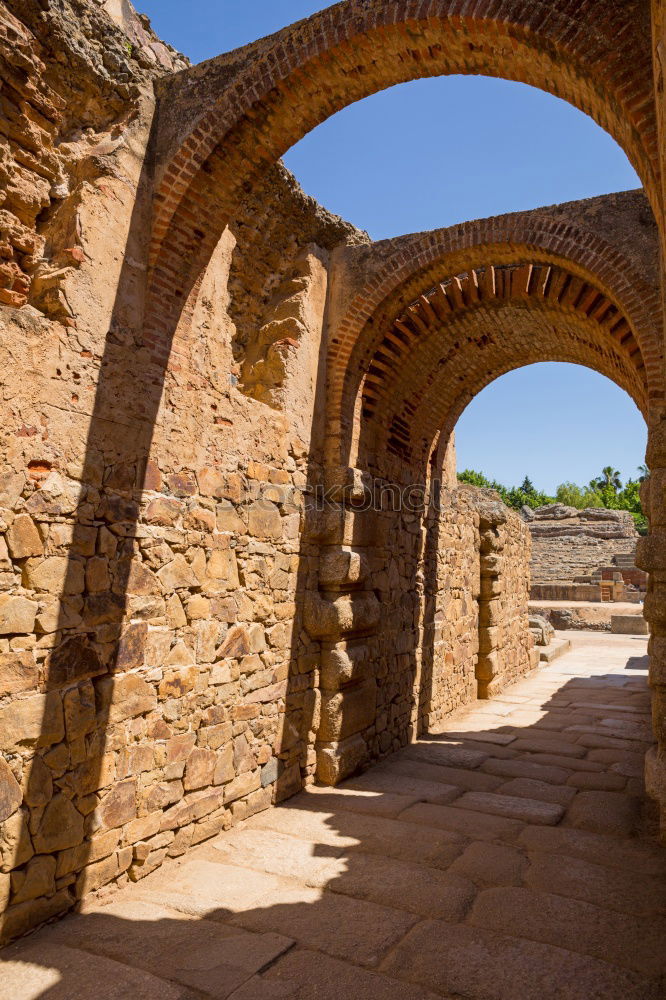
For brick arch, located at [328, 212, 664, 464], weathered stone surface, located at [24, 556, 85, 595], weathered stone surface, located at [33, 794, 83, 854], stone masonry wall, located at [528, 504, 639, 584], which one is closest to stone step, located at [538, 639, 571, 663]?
brick arch, located at [328, 212, 664, 464]

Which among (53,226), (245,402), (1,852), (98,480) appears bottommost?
(1,852)

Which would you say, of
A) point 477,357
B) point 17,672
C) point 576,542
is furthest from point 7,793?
point 576,542

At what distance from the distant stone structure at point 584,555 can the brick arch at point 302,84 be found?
20.5 metres

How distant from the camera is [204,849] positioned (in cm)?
364

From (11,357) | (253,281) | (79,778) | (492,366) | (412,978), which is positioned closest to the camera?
(412,978)

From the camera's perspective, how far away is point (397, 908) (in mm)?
3010

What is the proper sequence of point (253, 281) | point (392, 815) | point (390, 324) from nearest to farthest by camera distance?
point (392, 815) → point (253, 281) → point (390, 324)

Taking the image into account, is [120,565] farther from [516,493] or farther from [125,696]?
[516,493]

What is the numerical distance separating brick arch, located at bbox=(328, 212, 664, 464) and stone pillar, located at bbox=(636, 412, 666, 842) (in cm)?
143

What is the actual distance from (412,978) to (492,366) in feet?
19.0

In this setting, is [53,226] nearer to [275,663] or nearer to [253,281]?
[253,281]

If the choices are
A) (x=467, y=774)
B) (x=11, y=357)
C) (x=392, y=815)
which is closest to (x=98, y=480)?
(x=11, y=357)

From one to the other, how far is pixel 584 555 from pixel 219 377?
26.9 m

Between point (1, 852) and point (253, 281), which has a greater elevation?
point (253, 281)
